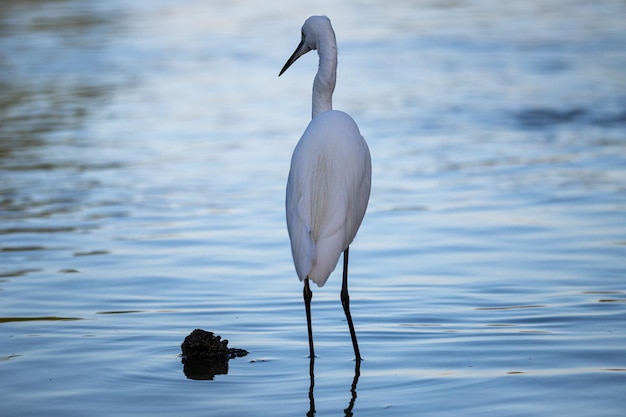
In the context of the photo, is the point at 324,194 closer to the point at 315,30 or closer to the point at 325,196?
the point at 325,196

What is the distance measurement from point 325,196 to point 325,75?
83 cm

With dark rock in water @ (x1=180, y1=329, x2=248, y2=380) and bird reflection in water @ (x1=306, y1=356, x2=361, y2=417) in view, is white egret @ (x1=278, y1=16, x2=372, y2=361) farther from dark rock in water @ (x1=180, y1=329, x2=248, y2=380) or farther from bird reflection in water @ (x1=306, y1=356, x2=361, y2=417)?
dark rock in water @ (x1=180, y1=329, x2=248, y2=380)

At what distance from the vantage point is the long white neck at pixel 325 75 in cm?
621

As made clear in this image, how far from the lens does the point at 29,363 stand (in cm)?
591

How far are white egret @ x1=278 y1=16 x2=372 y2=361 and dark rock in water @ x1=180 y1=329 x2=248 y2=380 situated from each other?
46 centimetres

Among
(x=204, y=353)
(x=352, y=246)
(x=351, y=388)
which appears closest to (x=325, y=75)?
(x=204, y=353)

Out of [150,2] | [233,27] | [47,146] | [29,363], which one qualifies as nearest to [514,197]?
[29,363]

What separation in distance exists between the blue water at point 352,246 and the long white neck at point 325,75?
1.29 m

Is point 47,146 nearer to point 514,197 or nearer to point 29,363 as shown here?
point 514,197

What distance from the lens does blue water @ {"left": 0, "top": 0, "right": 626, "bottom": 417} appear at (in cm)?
548

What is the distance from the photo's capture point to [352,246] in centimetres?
838

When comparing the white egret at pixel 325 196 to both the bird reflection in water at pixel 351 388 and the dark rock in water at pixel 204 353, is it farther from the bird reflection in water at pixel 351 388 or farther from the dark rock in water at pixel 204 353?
the dark rock in water at pixel 204 353

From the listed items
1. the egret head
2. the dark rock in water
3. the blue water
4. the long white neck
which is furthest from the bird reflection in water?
the egret head

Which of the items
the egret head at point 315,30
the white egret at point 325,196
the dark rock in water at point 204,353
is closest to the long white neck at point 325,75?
the egret head at point 315,30
